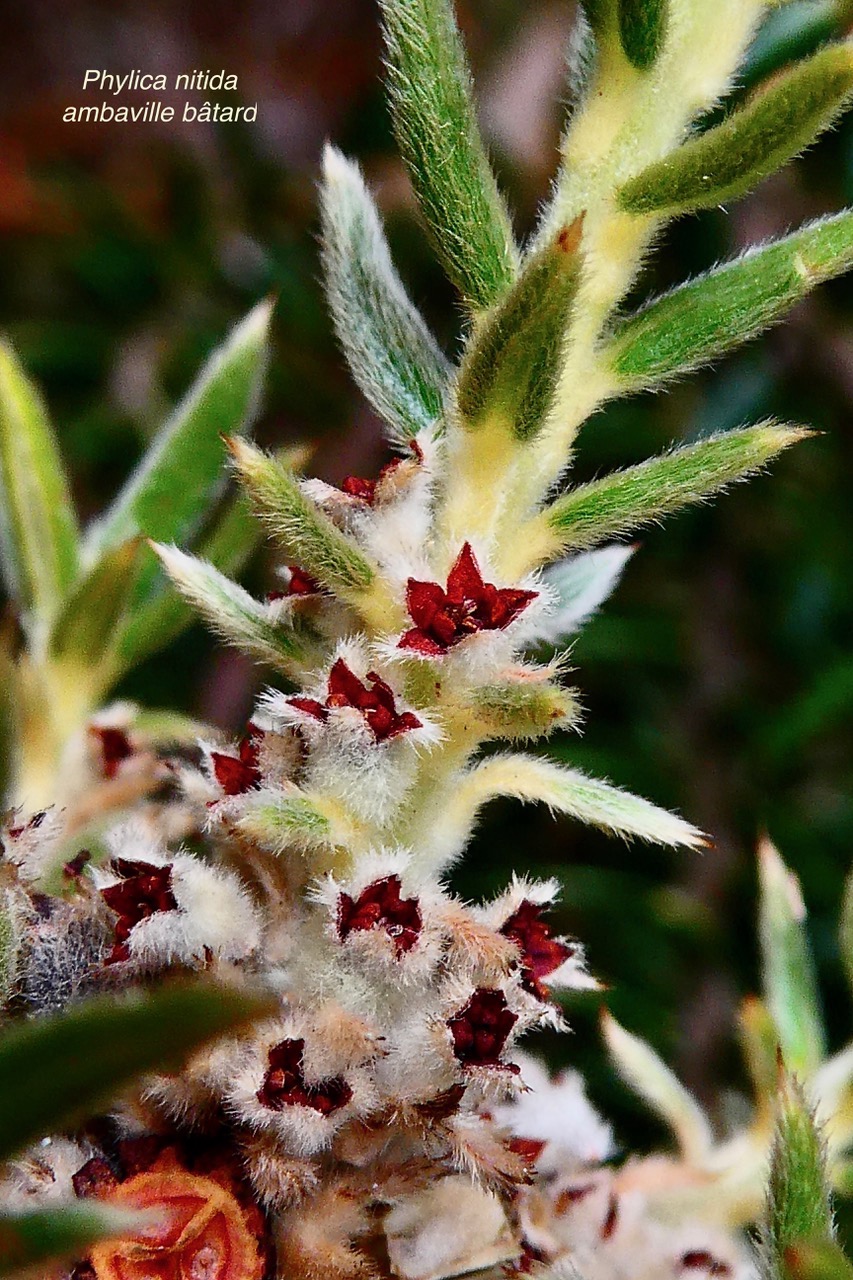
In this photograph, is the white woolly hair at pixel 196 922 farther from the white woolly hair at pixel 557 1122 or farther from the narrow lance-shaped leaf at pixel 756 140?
the narrow lance-shaped leaf at pixel 756 140

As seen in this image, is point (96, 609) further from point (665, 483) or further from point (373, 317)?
point (665, 483)

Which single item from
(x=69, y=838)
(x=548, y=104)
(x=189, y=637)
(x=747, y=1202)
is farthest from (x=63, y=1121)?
(x=548, y=104)

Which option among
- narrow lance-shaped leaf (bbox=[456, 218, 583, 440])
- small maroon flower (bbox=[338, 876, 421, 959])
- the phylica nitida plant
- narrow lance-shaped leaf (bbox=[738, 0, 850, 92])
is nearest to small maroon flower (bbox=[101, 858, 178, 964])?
the phylica nitida plant

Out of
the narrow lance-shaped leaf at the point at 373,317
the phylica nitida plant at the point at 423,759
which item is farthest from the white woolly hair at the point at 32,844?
the narrow lance-shaped leaf at the point at 373,317

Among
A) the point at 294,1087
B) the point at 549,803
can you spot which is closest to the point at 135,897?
Result: the point at 294,1087

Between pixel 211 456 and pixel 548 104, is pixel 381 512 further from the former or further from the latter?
pixel 548 104

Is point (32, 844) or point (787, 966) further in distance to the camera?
point (787, 966)
